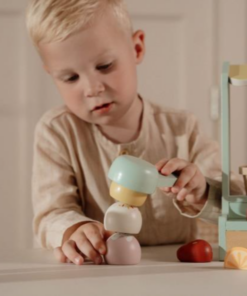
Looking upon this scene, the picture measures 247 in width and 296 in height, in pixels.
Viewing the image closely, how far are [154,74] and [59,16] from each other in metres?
1.12

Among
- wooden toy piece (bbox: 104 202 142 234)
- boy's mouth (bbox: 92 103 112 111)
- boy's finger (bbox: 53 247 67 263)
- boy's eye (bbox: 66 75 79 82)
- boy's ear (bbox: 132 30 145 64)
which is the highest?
boy's ear (bbox: 132 30 145 64)

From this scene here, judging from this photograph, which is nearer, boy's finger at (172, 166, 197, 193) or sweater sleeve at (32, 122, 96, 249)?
boy's finger at (172, 166, 197, 193)

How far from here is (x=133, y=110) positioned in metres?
1.13

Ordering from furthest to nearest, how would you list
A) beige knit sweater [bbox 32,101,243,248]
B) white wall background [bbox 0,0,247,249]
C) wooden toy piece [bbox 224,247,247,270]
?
white wall background [bbox 0,0,247,249] < beige knit sweater [bbox 32,101,243,248] < wooden toy piece [bbox 224,247,247,270]

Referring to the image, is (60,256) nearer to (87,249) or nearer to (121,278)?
(87,249)

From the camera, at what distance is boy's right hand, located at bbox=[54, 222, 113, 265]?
80 cm

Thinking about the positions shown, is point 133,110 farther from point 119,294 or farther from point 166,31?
point 166,31

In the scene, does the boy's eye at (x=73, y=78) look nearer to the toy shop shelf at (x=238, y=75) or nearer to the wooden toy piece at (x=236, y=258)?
the toy shop shelf at (x=238, y=75)

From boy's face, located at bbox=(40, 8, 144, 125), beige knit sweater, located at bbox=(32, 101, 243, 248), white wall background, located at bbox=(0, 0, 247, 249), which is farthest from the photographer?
white wall background, located at bbox=(0, 0, 247, 249)

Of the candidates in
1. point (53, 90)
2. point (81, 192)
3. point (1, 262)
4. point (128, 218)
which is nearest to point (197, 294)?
point (128, 218)

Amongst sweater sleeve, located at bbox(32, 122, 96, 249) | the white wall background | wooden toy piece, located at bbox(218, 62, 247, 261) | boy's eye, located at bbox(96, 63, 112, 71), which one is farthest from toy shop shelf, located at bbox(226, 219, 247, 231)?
the white wall background

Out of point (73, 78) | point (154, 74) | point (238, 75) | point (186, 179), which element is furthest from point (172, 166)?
point (154, 74)

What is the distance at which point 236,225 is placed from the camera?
0.79 meters

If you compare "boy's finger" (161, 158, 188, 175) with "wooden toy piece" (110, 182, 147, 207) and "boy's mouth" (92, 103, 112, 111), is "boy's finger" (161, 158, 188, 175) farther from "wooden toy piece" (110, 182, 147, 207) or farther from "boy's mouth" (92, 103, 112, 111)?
"boy's mouth" (92, 103, 112, 111)
